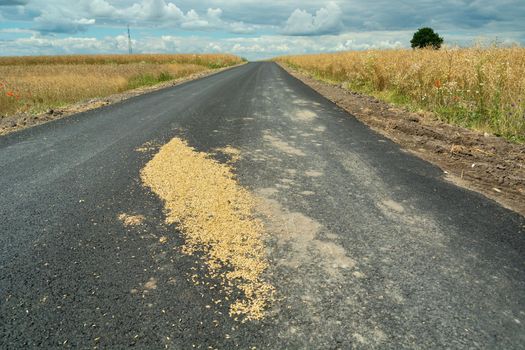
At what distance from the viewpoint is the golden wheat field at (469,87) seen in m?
7.14

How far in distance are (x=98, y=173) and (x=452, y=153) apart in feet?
18.3

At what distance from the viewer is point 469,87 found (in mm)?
8539

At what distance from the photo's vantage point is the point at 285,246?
2.96 metres

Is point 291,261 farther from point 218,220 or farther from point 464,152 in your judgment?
point 464,152

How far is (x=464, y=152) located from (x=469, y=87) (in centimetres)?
369

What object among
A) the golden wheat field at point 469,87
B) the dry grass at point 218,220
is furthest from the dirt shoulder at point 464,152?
the dry grass at point 218,220

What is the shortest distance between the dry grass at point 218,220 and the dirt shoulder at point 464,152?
9.96 feet

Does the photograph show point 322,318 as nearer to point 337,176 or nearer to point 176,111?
point 337,176

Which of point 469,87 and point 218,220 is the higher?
point 469,87

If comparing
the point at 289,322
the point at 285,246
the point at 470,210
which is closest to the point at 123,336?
the point at 289,322

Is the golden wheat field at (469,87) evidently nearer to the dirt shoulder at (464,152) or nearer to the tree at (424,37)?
the dirt shoulder at (464,152)

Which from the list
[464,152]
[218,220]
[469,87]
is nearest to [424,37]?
[469,87]

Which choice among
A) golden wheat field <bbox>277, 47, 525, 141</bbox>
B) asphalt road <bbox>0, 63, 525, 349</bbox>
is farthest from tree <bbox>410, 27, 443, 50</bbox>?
asphalt road <bbox>0, 63, 525, 349</bbox>

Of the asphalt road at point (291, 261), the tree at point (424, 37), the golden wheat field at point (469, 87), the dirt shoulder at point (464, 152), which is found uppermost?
the tree at point (424, 37)
